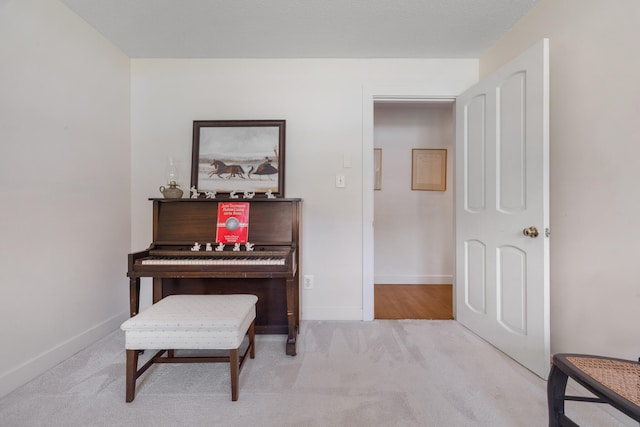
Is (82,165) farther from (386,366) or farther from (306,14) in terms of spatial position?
(386,366)

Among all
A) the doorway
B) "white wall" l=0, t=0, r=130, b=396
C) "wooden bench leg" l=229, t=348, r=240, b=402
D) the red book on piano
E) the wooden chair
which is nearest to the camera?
the wooden chair

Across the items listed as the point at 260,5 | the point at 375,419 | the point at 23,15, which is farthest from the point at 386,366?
the point at 23,15

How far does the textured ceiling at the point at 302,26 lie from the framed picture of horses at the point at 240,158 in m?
0.62

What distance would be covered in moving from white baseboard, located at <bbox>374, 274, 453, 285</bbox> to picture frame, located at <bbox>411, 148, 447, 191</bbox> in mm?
1181

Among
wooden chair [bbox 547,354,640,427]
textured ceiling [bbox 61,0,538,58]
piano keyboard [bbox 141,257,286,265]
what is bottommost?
wooden chair [bbox 547,354,640,427]

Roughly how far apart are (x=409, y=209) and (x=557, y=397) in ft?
8.75

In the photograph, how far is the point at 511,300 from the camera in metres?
1.71

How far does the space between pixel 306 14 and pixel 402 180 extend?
229 centimetres

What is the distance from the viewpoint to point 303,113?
2.30 m

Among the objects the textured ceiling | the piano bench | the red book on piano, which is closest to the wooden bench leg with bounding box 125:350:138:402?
the piano bench

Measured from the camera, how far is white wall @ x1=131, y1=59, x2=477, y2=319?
230 cm

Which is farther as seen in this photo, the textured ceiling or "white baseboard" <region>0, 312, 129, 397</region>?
the textured ceiling

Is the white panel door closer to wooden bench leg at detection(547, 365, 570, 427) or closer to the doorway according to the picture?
wooden bench leg at detection(547, 365, 570, 427)

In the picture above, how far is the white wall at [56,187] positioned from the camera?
1446mm
